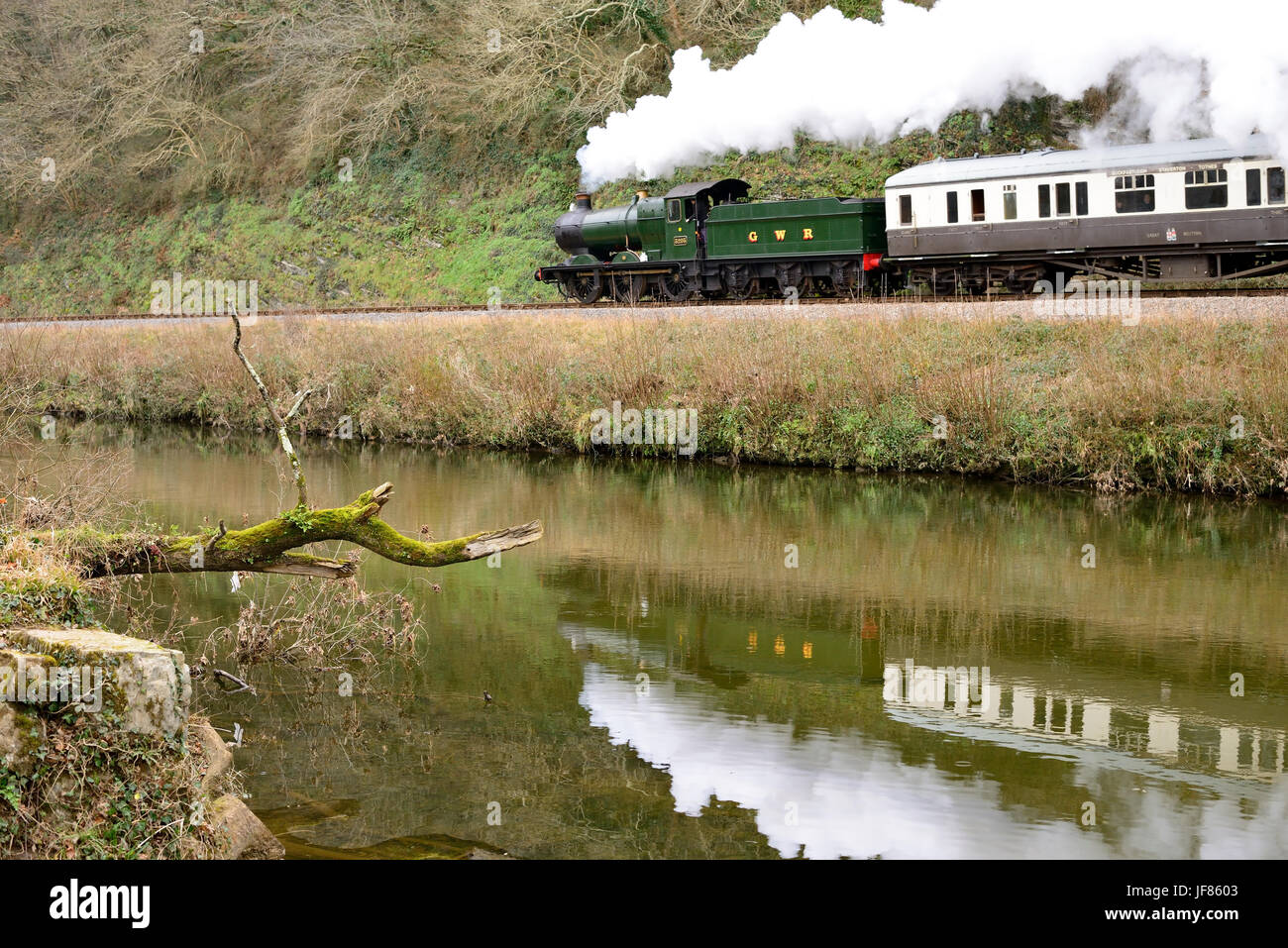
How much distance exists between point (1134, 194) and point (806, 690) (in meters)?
15.9

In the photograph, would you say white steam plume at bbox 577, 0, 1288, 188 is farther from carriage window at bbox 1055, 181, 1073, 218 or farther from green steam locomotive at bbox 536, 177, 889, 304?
green steam locomotive at bbox 536, 177, 889, 304

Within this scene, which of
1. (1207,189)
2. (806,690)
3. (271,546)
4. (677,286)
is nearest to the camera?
(271,546)

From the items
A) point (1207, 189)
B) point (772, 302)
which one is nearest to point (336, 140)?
point (772, 302)

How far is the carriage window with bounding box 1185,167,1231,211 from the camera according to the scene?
72.2ft

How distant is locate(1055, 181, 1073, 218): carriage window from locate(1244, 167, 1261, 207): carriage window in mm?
3183

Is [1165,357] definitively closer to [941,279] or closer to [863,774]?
[941,279]

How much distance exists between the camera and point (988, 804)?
332 inches

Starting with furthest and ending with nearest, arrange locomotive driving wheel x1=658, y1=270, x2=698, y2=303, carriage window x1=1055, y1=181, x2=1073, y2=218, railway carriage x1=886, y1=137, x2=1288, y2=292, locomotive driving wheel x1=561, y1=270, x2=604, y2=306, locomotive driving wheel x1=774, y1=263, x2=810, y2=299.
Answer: locomotive driving wheel x1=561, y1=270, x2=604, y2=306 < locomotive driving wheel x1=658, y1=270, x2=698, y2=303 < locomotive driving wheel x1=774, y1=263, x2=810, y2=299 < carriage window x1=1055, y1=181, x2=1073, y2=218 < railway carriage x1=886, y1=137, x2=1288, y2=292

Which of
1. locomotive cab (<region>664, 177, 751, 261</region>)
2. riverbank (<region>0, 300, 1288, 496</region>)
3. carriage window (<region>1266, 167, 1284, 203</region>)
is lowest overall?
riverbank (<region>0, 300, 1288, 496</region>)

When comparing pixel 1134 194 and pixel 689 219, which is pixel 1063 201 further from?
pixel 689 219

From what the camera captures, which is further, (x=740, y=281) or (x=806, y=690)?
(x=740, y=281)

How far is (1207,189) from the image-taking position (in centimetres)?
2219

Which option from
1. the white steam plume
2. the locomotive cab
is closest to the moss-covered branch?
the white steam plume

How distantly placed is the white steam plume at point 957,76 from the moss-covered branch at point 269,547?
18086 mm
